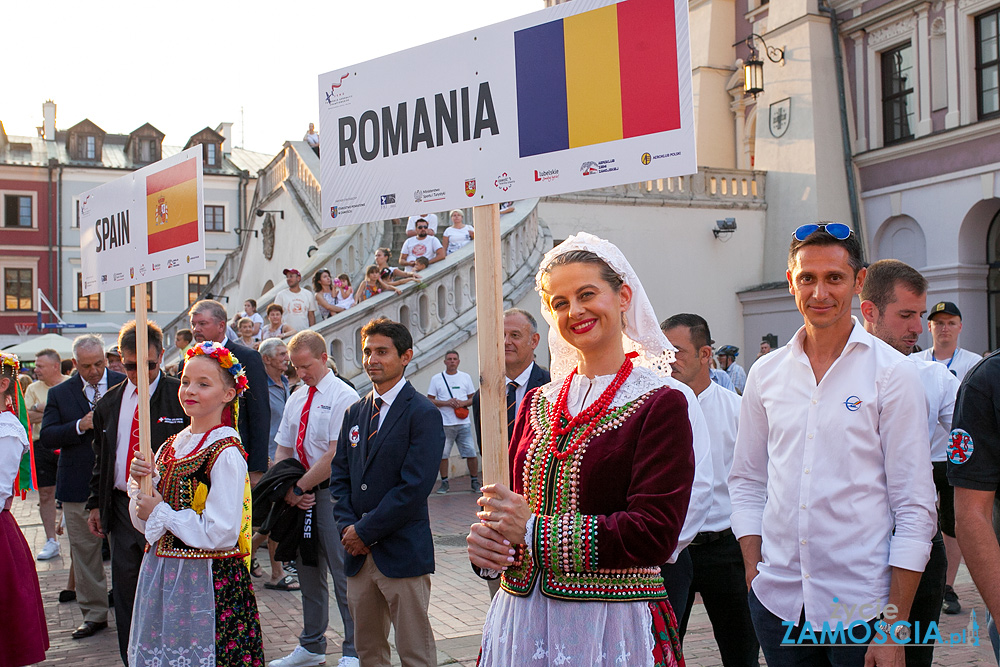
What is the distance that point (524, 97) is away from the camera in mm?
2939

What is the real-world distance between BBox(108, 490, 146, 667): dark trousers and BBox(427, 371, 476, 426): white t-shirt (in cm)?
740

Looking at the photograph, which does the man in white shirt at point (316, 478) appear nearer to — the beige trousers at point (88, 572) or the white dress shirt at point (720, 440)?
the beige trousers at point (88, 572)

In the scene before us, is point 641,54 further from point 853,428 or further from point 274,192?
point 274,192

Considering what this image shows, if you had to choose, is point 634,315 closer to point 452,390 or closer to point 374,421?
point 374,421

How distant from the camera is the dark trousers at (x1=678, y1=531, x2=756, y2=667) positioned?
4.29 m

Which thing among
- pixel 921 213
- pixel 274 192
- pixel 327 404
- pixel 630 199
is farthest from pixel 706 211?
pixel 327 404

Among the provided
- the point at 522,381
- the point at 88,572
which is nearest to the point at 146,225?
the point at 522,381

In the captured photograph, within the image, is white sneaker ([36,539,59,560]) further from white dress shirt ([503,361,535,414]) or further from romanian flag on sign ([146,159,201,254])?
white dress shirt ([503,361,535,414])

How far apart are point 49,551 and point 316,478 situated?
5302 millimetres

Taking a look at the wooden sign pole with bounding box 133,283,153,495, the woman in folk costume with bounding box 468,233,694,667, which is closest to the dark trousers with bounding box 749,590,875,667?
the woman in folk costume with bounding box 468,233,694,667

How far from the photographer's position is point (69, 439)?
7.64m

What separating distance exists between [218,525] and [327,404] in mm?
2168

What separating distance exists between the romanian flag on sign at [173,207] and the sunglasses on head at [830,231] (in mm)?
3347

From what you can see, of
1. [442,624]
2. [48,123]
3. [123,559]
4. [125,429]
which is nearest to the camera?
[123,559]
